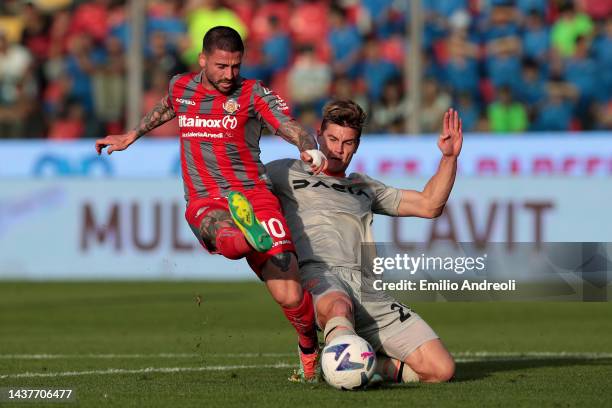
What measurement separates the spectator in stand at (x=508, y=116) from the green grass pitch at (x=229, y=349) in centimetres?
359

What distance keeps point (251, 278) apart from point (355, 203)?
30.3 ft

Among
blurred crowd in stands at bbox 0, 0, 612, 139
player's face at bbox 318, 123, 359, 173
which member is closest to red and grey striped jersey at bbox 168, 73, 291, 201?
player's face at bbox 318, 123, 359, 173

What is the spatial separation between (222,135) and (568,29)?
1148 centimetres

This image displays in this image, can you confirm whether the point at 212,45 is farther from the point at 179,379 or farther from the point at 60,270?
the point at 60,270

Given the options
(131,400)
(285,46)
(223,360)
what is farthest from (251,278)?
(131,400)

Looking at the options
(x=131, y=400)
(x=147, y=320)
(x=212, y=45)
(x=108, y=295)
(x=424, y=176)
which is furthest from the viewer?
(x=424, y=176)

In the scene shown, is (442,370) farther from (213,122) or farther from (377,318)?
(213,122)

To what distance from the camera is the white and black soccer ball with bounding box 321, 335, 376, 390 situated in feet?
23.2

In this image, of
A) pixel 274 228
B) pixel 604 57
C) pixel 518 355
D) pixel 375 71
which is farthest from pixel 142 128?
pixel 604 57

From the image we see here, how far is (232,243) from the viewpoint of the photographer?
7.55 m

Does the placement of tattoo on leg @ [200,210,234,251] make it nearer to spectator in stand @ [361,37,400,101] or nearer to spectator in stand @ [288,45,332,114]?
spectator in stand @ [361,37,400,101]

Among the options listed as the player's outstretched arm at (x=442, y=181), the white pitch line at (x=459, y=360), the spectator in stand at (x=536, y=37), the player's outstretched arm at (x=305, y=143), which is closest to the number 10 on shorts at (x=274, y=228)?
the player's outstretched arm at (x=305, y=143)

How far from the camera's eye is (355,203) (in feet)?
26.9

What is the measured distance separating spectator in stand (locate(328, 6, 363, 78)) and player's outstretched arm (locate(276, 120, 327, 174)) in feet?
35.5
